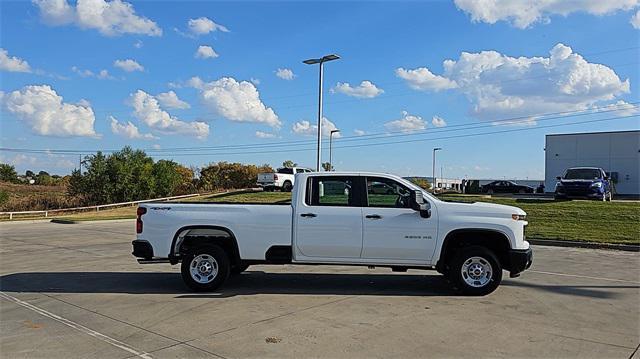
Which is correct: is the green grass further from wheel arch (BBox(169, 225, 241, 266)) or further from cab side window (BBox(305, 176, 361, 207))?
wheel arch (BBox(169, 225, 241, 266))

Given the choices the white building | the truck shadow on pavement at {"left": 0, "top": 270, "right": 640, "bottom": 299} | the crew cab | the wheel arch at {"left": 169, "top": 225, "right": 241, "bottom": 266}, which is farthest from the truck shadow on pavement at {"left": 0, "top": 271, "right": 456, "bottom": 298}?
the white building

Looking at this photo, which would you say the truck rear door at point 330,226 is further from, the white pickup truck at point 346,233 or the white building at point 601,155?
the white building at point 601,155

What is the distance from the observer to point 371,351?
5.34 metres

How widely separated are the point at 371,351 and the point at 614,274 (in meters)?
7.28

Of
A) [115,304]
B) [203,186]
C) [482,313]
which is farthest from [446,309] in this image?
[203,186]

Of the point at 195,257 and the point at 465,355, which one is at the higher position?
the point at 195,257

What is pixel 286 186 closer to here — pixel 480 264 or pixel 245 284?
pixel 245 284

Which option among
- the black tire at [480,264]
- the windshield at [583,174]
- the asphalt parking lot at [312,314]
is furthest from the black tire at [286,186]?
the black tire at [480,264]

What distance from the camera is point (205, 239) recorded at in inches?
332

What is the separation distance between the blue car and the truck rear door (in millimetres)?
19833

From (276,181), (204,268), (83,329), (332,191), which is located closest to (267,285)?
(204,268)

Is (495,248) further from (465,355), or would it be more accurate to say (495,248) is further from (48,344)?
(48,344)

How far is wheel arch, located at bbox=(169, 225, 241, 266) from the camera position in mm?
8281

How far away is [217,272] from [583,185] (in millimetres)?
21419
